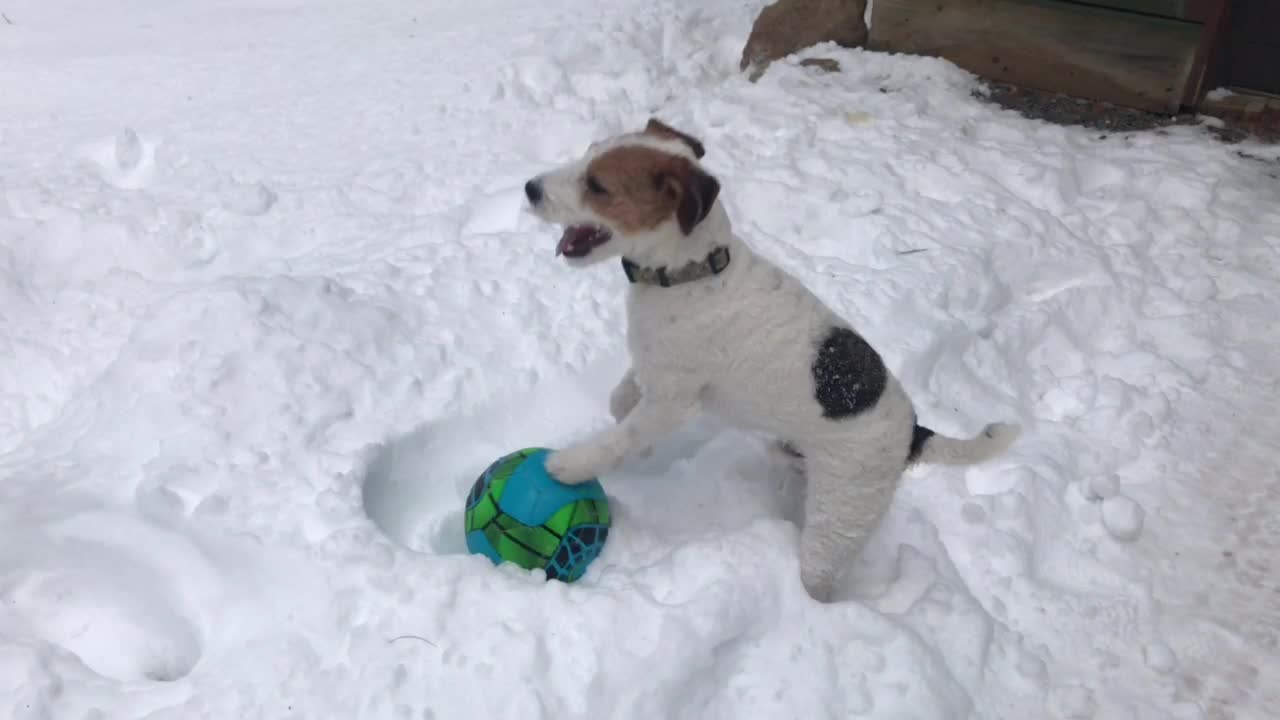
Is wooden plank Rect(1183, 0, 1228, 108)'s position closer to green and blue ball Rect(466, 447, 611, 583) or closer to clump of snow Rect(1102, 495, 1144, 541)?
clump of snow Rect(1102, 495, 1144, 541)

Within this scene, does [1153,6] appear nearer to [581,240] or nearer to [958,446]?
[958,446]

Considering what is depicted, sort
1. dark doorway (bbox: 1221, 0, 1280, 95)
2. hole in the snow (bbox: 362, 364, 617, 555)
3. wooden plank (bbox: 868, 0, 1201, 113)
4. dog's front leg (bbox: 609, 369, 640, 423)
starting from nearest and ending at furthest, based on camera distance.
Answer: hole in the snow (bbox: 362, 364, 617, 555) → dog's front leg (bbox: 609, 369, 640, 423) → wooden plank (bbox: 868, 0, 1201, 113) → dark doorway (bbox: 1221, 0, 1280, 95)

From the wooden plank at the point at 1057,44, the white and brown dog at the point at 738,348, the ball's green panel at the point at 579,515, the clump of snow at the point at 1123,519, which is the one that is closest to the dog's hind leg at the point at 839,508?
the white and brown dog at the point at 738,348

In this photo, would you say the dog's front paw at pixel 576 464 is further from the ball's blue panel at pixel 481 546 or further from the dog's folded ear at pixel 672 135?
the dog's folded ear at pixel 672 135

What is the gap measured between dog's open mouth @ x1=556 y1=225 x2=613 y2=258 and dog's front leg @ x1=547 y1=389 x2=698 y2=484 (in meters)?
0.47

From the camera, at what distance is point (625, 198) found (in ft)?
7.34

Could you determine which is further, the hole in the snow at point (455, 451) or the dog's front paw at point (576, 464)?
the hole in the snow at point (455, 451)

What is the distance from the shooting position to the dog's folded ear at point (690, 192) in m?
2.17

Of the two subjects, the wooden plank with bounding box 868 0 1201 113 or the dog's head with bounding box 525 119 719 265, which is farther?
the wooden plank with bounding box 868 0 1201 113

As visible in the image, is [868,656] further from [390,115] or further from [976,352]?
[390,115]

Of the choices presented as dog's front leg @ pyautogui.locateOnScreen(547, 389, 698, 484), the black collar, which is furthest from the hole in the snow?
the black collar

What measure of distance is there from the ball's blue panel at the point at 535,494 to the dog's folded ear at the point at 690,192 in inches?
31.6

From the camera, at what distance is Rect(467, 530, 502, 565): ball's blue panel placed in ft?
8.23

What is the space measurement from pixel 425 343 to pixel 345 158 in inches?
65.5
